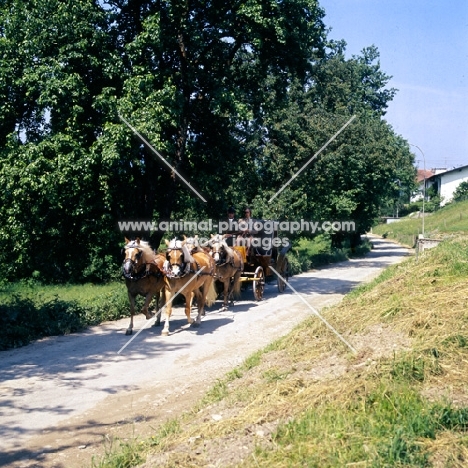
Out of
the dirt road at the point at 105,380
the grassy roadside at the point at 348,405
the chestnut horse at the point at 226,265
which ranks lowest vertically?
the dirt road at the point at 105,380

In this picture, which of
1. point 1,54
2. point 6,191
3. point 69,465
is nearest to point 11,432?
point 69,465

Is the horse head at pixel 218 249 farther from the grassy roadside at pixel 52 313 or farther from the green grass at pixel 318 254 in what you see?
the green grass at pixel 318 254

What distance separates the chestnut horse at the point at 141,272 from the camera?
11969 millimetres

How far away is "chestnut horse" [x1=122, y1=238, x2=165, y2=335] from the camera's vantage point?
11969mm

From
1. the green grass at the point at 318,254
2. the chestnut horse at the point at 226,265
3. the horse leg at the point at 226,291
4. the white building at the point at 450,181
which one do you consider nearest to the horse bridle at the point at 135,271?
the chestnut horse at the point at 226,265

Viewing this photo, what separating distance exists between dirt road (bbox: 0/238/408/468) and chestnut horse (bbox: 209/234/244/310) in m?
1.29

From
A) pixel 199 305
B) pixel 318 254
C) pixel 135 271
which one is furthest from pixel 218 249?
pixel 318 254

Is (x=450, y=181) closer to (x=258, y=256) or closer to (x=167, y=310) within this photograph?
(x=258, y=256)

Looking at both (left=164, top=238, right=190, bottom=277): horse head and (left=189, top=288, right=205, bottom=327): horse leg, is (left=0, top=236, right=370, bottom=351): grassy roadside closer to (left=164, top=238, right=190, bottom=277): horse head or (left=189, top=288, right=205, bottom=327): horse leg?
(left=189, top=288, right=205, bottom=327): horse leg

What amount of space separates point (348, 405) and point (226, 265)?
9.91 meters

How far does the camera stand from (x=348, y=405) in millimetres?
5555

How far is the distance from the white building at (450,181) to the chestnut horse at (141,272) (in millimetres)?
74847

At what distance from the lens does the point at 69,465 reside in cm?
583

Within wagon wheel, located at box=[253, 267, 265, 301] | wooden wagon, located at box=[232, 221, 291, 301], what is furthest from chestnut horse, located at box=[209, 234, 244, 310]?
wagon wheel, located at box=[253, 267, 265, 301]
